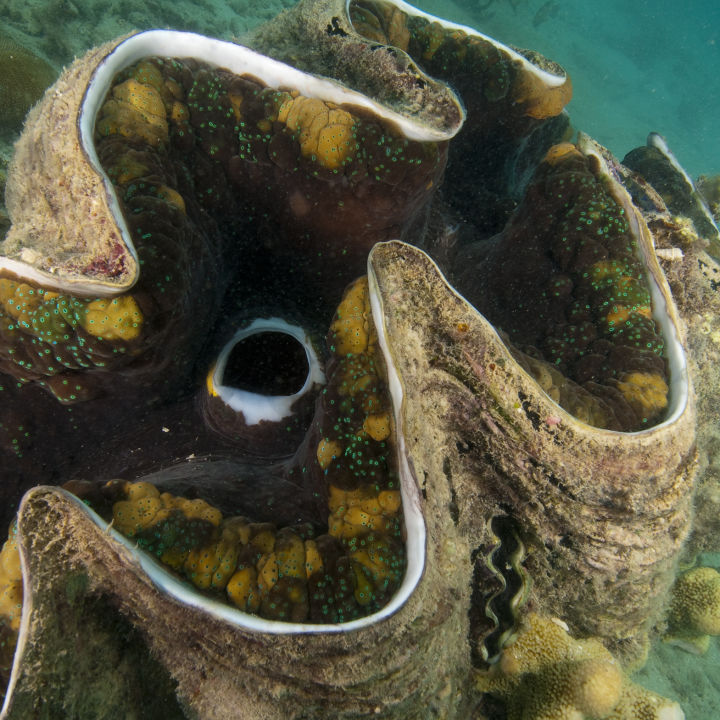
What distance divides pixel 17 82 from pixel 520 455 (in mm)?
4477

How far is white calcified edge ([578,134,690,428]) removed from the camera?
1465 millimetres

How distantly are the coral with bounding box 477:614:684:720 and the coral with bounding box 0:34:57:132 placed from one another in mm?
4539

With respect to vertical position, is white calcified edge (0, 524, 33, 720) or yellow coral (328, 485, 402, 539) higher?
yellow coral (328, 485, 402, 539)

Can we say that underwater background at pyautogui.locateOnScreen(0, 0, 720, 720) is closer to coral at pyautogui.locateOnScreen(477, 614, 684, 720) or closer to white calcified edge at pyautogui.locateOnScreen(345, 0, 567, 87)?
white calcified edge at pyautogui.locateOnScreen(345, 0, 567, 87)

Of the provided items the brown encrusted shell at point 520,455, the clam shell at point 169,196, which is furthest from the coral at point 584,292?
the clam shell at point 169,196

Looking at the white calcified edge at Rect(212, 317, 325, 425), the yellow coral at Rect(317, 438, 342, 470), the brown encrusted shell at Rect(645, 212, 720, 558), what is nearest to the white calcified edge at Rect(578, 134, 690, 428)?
the brown encrusted shell at Rect(645, 212, 720, 558)

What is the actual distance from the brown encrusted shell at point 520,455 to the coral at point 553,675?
0.25 m

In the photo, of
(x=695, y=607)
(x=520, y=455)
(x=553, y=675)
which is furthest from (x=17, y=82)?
(x=695, y=607)

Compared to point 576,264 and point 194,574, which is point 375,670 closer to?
point 194,574

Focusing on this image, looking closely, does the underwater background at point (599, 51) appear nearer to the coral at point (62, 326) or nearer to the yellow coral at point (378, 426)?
the coral at point (62, 326)

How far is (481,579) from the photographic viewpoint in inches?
61.8

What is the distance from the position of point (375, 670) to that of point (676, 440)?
3.32 feet

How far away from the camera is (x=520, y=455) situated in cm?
135

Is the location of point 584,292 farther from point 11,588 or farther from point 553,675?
point 11,588
